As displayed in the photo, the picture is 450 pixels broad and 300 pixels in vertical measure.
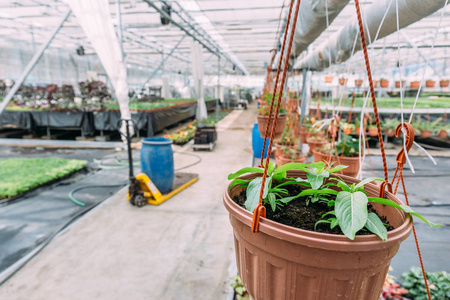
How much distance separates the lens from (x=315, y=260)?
49cm

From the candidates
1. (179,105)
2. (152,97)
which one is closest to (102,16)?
(179,105)

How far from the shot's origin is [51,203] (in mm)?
2982

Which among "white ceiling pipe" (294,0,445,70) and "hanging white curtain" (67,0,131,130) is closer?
"white ceiling pipe" (294,0,445,70)

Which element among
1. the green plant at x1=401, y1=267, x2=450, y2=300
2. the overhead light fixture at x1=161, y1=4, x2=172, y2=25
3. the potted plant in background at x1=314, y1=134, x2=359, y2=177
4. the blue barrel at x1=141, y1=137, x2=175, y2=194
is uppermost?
the overhead light fixture at x1=161, y1=4, x2=172, y2=25

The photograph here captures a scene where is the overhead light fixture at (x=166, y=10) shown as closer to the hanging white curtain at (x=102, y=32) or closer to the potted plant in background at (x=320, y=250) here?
the hanging white curtain at (x=102, y=32)

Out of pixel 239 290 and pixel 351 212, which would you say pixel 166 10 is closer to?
pixel 239 290

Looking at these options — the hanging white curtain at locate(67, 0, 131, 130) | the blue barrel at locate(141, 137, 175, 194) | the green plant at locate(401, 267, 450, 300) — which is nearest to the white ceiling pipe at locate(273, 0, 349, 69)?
the green plant at locate(401, 267, 450, 300)

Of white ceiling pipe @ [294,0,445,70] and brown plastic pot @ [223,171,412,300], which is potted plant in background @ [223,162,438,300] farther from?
white ceiling pipe @ [294,0,445,70]

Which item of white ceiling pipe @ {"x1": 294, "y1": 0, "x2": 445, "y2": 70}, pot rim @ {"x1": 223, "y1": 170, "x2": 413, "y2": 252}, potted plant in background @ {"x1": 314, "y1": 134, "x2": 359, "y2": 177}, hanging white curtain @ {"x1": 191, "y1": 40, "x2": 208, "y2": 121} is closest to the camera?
pot rim @ {"x1": 223, "y1": 170, "x2": 413, "y2": 252}

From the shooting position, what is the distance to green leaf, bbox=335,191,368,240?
47 cm

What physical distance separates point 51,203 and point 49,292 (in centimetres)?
157

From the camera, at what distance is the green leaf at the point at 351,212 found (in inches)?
18.5

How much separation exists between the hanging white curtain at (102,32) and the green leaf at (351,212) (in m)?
3.61

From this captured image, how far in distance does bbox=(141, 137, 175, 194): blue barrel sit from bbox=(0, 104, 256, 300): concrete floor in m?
0.33
